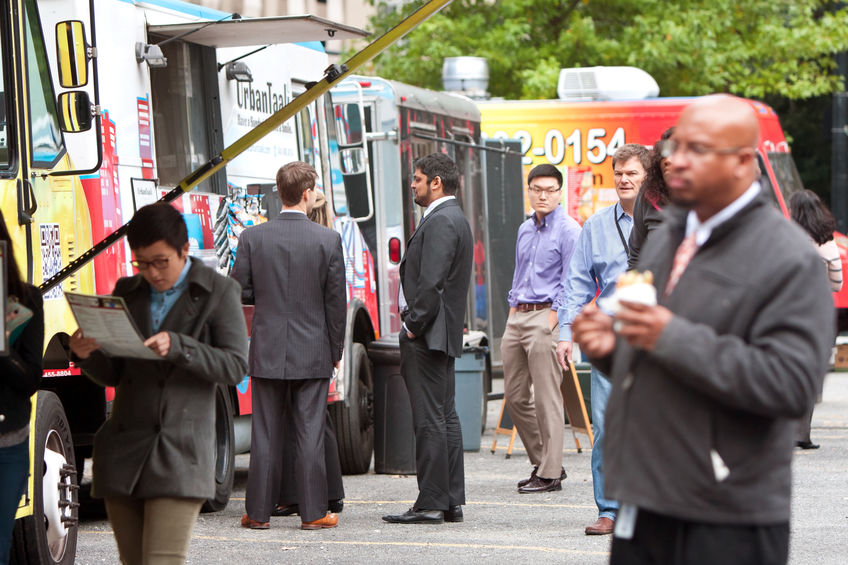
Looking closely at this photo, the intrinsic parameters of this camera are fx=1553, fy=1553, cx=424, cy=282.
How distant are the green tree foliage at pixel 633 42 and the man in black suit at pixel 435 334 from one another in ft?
44.7

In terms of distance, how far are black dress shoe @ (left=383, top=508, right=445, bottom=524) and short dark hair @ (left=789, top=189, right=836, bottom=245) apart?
4564 millimetres

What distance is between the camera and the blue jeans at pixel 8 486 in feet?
14.6

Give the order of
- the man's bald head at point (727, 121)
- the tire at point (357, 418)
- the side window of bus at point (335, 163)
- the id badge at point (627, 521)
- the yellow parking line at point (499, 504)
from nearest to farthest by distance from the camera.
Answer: the man's bald head at point (727, 121), the id badge at point (627, 521), the yellow parking line at point (499, 504), the tire at point (357, 418), the side window of bus at point (335, 163)

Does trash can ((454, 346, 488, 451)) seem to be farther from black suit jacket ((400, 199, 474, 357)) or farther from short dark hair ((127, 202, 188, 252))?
short dark hair ((127, 202, 188, 252))

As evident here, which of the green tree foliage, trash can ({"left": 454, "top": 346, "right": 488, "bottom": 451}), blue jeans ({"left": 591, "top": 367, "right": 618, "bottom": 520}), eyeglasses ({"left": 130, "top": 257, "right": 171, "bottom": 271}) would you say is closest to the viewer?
eyeglasses ({"left": 130, "top": 257, "right": 171, "bottom": 271})

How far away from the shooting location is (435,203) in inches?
Answer: 318

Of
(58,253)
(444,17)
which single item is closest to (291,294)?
(58,253)

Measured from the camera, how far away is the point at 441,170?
8094 millimetres

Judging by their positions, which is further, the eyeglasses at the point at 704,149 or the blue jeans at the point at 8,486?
the blue jeans at the point at 8,486

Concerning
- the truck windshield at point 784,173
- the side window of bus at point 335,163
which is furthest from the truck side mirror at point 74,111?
the truck windshield at point 784,173

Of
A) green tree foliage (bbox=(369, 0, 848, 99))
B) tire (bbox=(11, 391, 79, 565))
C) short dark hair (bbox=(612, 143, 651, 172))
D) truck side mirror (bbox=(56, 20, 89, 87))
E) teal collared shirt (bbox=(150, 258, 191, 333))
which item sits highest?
green tree foliage (bbox=(369, 0, 848, 99))

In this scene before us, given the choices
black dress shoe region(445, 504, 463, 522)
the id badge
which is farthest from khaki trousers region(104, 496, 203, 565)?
black dress shoe region(445, 504, 463, 522)

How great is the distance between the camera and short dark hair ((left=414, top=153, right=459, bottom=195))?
809cm

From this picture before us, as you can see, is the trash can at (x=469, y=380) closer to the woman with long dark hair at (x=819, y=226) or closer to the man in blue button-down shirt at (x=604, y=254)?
the woman with long dark hair at (x=819, y=226)
